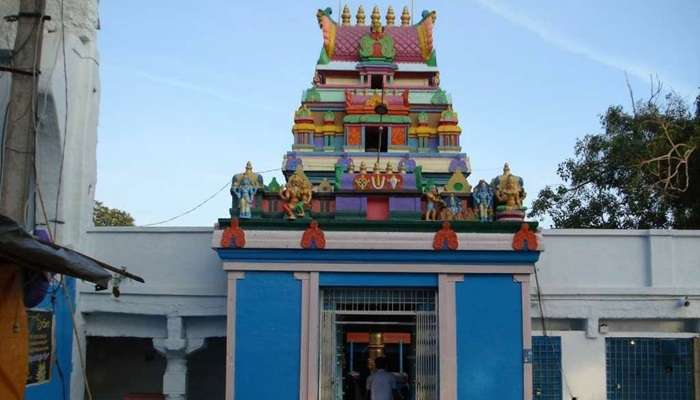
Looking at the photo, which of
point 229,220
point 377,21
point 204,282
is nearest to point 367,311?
point 229,220

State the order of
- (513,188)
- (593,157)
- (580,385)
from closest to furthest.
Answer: (513,188) → (580,385) → (593,157)

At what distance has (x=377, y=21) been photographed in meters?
18.5

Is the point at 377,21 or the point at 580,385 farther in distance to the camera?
the point at 377,21

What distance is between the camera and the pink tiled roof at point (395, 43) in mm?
18328

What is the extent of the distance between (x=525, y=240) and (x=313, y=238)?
331 centimetres

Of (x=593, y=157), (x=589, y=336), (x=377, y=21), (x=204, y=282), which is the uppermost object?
(x=377, y=21)

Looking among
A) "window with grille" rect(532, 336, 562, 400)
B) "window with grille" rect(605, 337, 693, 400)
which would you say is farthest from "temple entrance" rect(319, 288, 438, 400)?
"window with grille" rect(605, 337, 693, 400)

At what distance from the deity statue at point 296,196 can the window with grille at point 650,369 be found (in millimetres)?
6080

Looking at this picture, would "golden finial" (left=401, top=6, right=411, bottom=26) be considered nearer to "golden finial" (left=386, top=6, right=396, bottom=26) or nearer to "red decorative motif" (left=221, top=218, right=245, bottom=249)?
"golden finial" (left=386, top=6, right=396, bottom=26)

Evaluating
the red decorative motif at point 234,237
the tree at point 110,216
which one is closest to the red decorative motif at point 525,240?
the red decorative motif at point 234,237

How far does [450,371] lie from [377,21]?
370 inches

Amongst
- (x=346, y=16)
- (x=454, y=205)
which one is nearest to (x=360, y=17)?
(x=346, y=16)

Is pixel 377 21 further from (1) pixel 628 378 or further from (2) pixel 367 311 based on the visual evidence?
(1) pixel 628 378

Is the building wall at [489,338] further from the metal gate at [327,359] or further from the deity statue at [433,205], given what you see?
the metal gate at [327,359]
